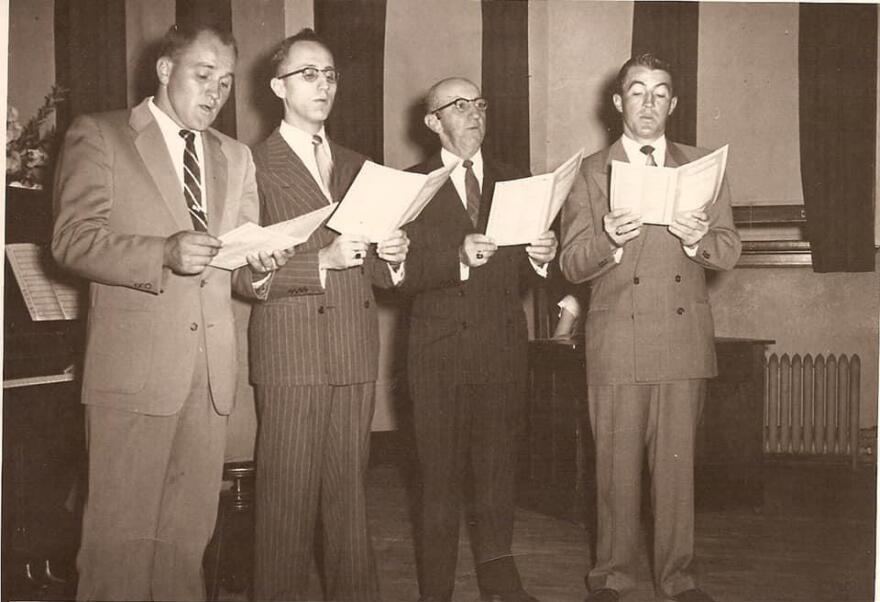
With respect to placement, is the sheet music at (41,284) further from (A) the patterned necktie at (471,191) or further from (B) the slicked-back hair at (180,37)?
(A) the patterned necktie at (471,191)

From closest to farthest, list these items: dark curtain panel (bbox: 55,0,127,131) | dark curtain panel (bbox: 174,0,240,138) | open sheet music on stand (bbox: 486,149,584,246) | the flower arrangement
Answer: open sheet music on stand (bbox: 486,149,584,246)
the flower arrangement
dark curtain panel (bbox: 55,0,127,131)
dark curtain panel (bbox: 174,0,240,138)

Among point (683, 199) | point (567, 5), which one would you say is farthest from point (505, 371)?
point (567, 5)

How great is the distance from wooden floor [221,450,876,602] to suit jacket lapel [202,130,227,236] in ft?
4.75

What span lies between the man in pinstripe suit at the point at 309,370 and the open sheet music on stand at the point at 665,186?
2.43 ft

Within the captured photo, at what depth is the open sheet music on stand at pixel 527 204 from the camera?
2.72 m

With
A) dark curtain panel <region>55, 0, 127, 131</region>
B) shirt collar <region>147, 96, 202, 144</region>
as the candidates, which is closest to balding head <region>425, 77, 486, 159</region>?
shirt collar <region>147, 96, 202, 144</region>

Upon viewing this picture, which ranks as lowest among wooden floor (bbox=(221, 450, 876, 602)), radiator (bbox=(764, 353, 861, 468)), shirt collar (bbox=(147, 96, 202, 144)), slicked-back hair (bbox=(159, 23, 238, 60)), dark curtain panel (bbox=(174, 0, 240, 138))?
wooden floor (bbox=(221, 450, 876, 602))

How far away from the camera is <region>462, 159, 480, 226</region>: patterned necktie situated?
306 cm

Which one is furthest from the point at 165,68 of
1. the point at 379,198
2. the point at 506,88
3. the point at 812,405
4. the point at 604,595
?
the point at 812,405

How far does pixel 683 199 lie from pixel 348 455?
138cm

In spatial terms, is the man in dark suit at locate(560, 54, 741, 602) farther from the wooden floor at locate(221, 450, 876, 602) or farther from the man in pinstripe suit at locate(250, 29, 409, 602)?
the man in pinstripe suit at locate(250, 29, 409, 602)

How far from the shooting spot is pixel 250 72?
16.6ft

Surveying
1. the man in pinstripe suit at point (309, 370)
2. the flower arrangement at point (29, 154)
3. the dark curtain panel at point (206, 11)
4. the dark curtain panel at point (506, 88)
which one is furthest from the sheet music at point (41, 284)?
the dark curtain panel at point (506, 88)

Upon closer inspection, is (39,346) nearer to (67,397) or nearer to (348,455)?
(67,397)
